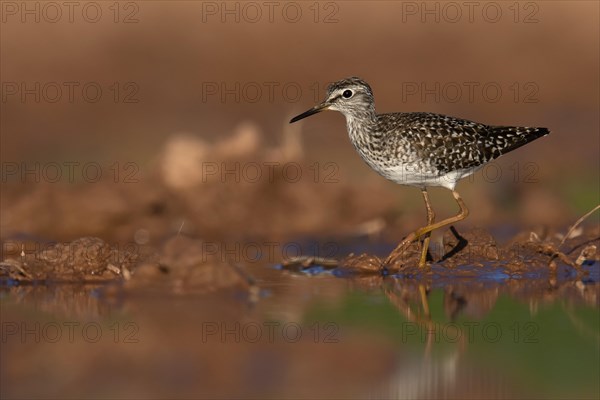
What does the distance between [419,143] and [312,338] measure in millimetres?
4288

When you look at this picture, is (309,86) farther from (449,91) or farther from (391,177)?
(391,177)

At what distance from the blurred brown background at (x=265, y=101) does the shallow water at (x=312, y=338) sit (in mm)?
3963

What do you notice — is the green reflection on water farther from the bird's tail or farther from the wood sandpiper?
the bird's tail

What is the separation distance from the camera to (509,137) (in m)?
15.2

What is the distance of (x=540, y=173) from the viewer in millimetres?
21109

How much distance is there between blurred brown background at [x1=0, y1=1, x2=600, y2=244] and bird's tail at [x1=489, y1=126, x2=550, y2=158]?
8.86 feet

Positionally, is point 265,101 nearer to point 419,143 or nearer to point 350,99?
point 350,99

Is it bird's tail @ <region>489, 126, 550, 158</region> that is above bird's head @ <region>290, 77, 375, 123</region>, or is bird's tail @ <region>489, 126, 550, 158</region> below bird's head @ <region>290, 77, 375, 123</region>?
below

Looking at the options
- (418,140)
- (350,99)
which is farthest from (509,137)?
(350,99)

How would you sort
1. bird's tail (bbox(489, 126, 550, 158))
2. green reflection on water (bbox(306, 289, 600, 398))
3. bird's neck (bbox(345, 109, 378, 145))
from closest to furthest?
green reflection on water (bbox(306, 289, 600, 398))
bird's neck (bbox(345, 109, 378, 145))
bird's tail (bbox(489, 126, 550, 158))

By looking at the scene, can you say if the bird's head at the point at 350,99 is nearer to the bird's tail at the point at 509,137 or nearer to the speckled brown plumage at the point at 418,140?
the speckled brown plumage at the point at 418,140

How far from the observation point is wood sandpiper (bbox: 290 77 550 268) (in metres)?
14.5

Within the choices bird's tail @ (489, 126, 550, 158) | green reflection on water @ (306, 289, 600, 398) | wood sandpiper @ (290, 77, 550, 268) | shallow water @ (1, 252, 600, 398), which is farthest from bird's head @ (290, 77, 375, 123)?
green reflection on water @ (306, 289, 600, 398)

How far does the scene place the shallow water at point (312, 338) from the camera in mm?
9133
